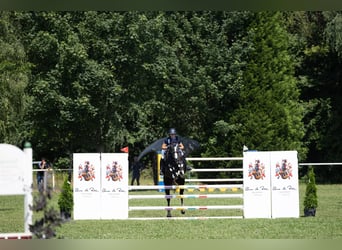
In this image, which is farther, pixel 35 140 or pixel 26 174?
pixel 35 140

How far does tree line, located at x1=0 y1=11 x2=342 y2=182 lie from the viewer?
24.7 meters

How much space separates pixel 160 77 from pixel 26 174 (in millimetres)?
20775

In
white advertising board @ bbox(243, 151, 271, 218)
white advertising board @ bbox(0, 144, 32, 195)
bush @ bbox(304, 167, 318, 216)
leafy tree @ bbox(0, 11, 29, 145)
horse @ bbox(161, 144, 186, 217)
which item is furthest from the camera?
leafy tree @ bbox(0, 11, 29, 145)

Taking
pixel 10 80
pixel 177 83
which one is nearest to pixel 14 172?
pixel 10 80

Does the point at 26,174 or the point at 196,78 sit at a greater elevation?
the point at 196,78

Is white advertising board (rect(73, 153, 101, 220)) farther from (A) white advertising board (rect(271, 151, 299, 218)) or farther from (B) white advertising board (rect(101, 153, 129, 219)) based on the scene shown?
(A) white advertising board (rect(271, 151, 299, 218))

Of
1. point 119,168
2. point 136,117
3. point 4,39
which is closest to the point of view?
point 119,168

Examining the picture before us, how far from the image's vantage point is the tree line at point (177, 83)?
80.9 feet

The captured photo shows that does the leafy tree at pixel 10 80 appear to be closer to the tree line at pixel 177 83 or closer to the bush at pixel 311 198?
the tree line at pixel 177 83

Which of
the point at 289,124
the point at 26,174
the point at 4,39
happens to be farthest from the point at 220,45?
the point at 26,174

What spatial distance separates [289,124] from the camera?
83.8 ft

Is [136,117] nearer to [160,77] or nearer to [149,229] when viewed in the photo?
[160,77]

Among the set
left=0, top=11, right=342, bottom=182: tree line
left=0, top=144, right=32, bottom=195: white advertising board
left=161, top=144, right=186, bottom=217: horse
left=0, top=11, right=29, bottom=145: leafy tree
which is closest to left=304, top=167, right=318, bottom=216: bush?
left=161, top=144, right=186, bottom=217: horse

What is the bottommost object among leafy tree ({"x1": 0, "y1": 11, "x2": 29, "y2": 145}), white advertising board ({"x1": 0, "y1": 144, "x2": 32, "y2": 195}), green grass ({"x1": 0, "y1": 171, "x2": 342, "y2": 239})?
green grass ({"x1": 0, "y1": 171, "x2": 342, "y2": 239})
